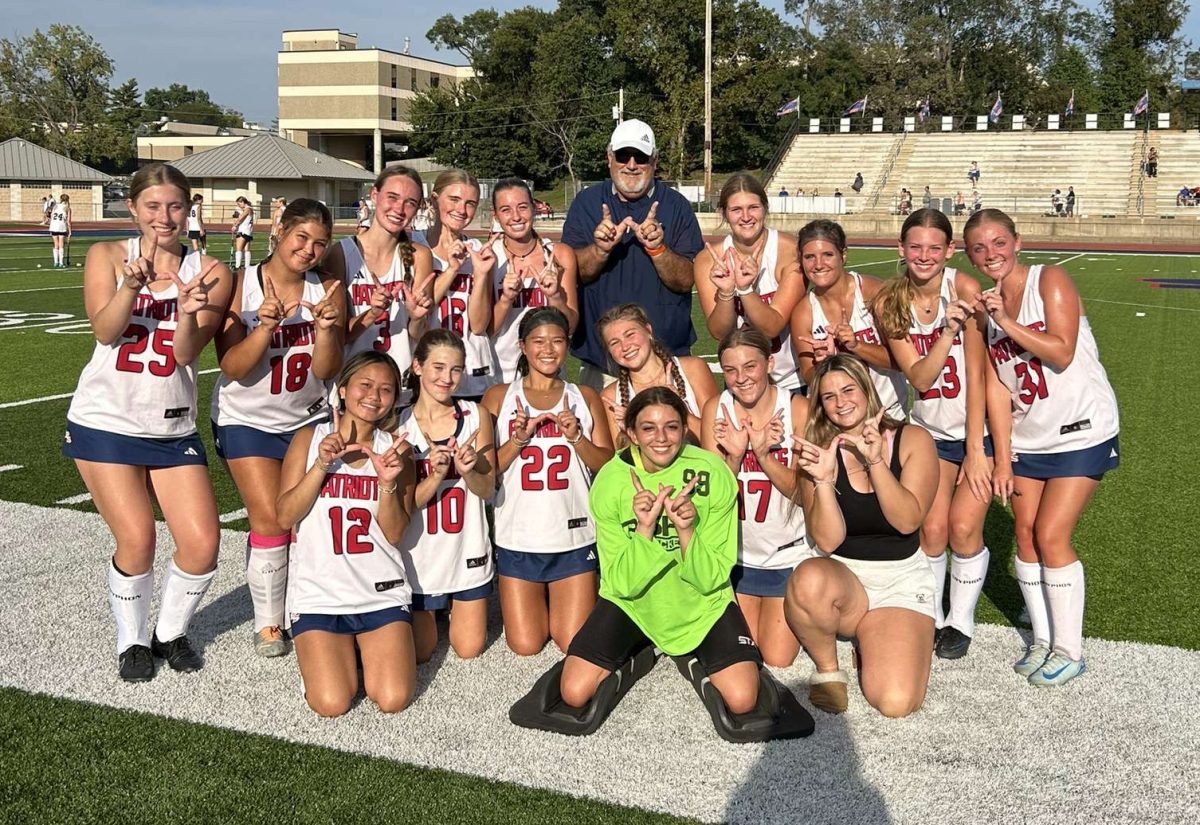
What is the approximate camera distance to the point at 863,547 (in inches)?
173

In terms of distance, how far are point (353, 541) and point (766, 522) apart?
5.77 ft

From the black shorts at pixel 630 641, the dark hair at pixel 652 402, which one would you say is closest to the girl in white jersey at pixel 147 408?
the black shorts at pixel 630 641

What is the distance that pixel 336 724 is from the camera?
399 cm

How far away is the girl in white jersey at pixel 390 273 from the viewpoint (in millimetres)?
4824

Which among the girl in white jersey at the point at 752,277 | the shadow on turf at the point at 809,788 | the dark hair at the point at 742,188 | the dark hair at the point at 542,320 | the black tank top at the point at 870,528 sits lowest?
the shadow on turf at the point at 809,788

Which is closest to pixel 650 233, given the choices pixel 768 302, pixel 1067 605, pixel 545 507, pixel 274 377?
pixel 768 302

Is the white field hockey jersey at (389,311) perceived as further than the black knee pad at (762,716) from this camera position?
Yes

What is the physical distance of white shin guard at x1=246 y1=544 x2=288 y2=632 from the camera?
4598 millimetres

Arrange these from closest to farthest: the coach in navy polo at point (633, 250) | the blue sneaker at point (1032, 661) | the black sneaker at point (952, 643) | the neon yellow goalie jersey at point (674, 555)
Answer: the neon yellow goalie jersey at point (674, 555) < the blue sneaker at point (1032, 661) < the black sneaker at point (952, 643) < the coach in navy polo at point (633, 250)

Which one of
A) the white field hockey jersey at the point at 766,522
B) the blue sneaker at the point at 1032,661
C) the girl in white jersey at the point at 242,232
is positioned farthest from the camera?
the girl in white jersey at the point at 242,232

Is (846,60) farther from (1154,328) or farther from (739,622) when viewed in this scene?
A: (739,622)

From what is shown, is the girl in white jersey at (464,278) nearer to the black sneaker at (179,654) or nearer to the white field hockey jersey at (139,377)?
the white field hockey jersey at (139,377)

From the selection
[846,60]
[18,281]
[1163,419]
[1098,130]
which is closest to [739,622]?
[1163,419]

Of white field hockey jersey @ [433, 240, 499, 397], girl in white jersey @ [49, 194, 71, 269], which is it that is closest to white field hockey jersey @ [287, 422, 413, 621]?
white field hockey jersey @ [433, 240, 499, 397]
